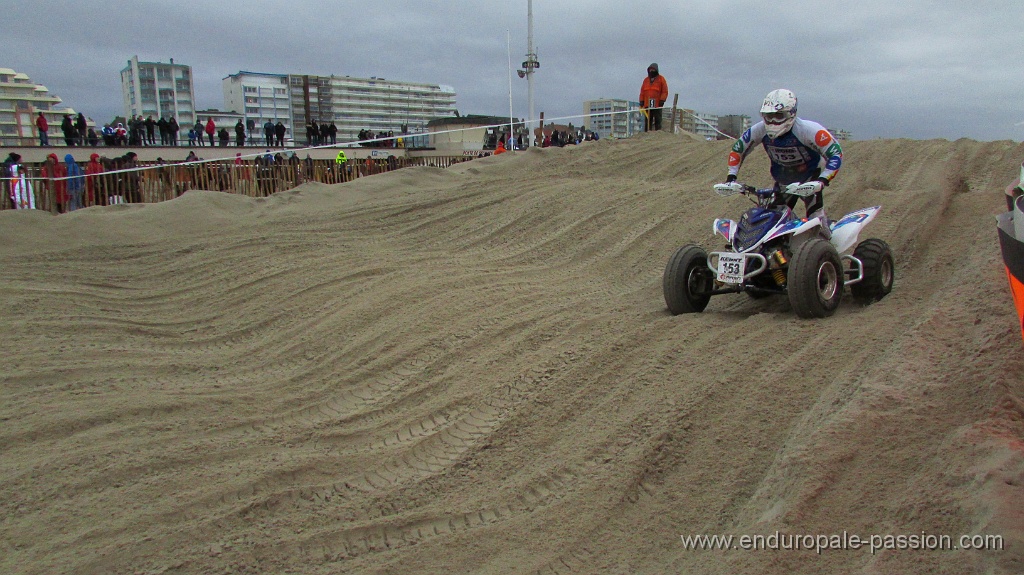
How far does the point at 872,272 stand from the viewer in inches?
246

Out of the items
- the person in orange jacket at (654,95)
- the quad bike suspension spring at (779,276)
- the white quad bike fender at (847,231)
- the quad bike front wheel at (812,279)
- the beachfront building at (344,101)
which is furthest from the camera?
the beachfront building at (344,101)

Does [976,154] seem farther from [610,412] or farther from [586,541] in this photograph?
[586,541]

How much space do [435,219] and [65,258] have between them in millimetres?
4917

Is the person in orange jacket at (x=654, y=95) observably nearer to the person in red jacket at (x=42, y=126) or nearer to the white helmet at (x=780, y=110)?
the white helmet at (x=780, y=110)

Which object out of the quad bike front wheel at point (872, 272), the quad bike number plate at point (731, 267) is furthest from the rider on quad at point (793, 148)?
the quad bike number plate at point (731, 267)

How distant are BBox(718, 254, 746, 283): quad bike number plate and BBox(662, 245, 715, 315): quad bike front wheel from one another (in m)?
0.36

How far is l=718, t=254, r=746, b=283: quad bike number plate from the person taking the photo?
5844 mm

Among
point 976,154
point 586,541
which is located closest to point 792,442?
point 586,541

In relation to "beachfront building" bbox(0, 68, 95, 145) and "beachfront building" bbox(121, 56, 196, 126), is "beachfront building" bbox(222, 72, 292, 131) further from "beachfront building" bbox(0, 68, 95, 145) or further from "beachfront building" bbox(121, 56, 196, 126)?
"beachfront building" bbox(0, 68, 95, 145)

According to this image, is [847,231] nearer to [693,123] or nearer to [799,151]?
[799,151]

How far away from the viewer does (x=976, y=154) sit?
11539mm

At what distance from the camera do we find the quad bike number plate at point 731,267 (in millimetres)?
5844

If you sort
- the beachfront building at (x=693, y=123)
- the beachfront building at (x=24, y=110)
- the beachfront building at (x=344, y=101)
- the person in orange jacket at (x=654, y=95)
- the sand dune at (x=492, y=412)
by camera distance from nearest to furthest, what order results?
the sand dune at (x=492, y=412)
the person in orange jacket at (x=654, y=95)
the beachfront building at (x=693, y=123)
the beachfront building at (x=24, y=110)
the beachfront building at (x=344, y=101)

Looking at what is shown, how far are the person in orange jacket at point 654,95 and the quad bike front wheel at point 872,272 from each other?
11666 millimetres
